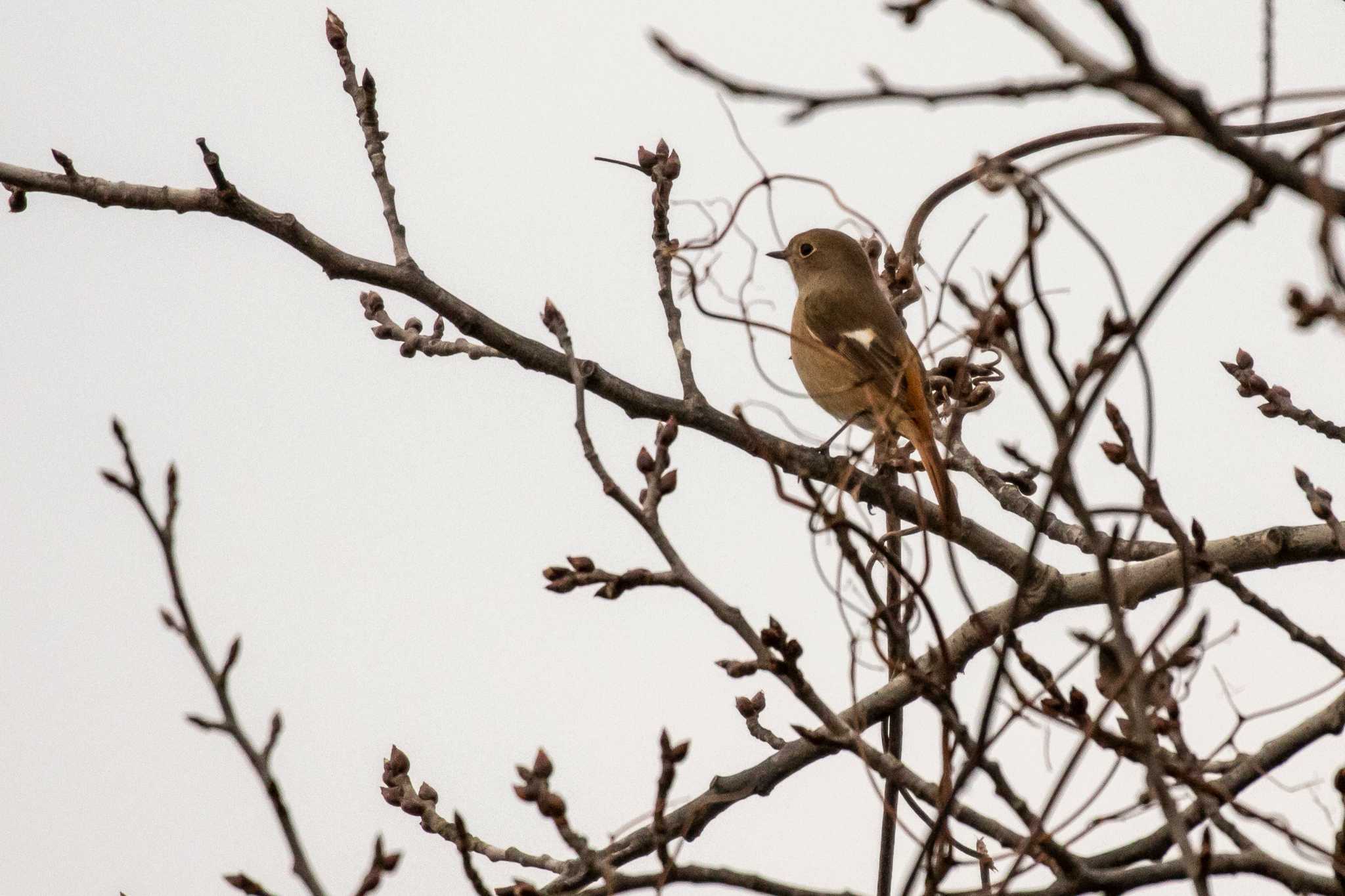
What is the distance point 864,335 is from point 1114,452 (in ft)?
12.1

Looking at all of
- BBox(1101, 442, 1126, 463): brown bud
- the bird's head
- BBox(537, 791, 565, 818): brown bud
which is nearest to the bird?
the bird's head

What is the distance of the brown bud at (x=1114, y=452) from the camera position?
12.1 feet

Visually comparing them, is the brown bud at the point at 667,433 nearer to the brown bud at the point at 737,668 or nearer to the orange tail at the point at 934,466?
the brown bud at the point at 737,668

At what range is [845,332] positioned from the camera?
755 centimetres

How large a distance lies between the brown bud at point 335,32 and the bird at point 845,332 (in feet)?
7.29

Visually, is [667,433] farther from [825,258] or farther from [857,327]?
[825,258]

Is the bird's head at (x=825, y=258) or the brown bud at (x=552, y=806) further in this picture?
the bird's head at (x=825, y=258)

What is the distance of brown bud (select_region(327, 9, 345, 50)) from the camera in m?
4.47

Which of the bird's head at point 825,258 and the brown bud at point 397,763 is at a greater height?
the bird's head at point 825,258

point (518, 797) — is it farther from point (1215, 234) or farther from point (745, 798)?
point (1215, 234)

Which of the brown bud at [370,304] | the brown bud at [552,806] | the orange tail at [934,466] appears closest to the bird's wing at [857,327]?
the orange tail at [934,466]

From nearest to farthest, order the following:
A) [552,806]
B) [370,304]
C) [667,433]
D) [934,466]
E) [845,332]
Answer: [552,806]
[667,433]
[370,304]
[934,466]
[845,332]

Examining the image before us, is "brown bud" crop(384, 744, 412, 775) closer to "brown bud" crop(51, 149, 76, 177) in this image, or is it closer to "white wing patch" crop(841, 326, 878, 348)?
"brown bud" crop(51, 149, 76, 177)

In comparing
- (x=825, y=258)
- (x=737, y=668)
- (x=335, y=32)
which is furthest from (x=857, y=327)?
(x=737, y=668)
